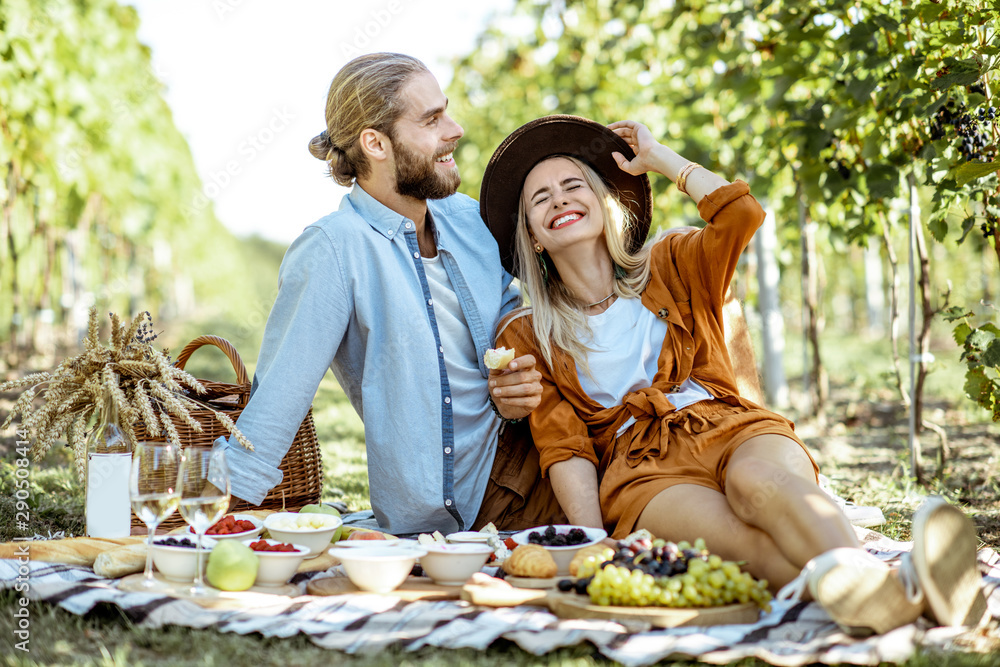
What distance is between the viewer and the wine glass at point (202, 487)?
220 centimetres

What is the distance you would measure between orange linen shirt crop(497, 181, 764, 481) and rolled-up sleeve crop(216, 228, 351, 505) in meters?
0.75

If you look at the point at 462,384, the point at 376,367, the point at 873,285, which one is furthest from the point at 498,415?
the point at 873,285

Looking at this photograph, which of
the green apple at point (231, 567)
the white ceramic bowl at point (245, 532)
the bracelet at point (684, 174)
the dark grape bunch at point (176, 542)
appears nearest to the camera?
the green apple at point (231, 567)

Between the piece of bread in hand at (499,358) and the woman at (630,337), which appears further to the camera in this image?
the piece of bread in hand at (499,358)

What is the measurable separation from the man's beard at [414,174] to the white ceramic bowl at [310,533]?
1446mm

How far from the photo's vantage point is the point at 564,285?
3527 millimetres

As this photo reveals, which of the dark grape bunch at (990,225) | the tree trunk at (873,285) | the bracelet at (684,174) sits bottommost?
the dark grape bunch at (990,225)

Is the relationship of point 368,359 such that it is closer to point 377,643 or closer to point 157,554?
point 157,554

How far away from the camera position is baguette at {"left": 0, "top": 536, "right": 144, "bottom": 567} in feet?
8.67

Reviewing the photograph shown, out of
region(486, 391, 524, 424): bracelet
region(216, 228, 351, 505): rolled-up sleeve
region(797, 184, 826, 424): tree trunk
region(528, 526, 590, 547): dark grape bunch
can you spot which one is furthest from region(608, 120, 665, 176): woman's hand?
region(797, 184, 826, 424): tree trunk

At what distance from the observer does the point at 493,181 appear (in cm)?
360

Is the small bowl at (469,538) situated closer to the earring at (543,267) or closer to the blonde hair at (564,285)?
the blonde hair at (564,285)

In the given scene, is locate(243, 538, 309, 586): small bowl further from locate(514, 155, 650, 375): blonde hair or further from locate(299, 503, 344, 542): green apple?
locate(514, 155, 650, 375): blonde hair

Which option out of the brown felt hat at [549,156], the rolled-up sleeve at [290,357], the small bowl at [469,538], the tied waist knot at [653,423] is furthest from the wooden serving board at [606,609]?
the brown felt hat at [549,156]
